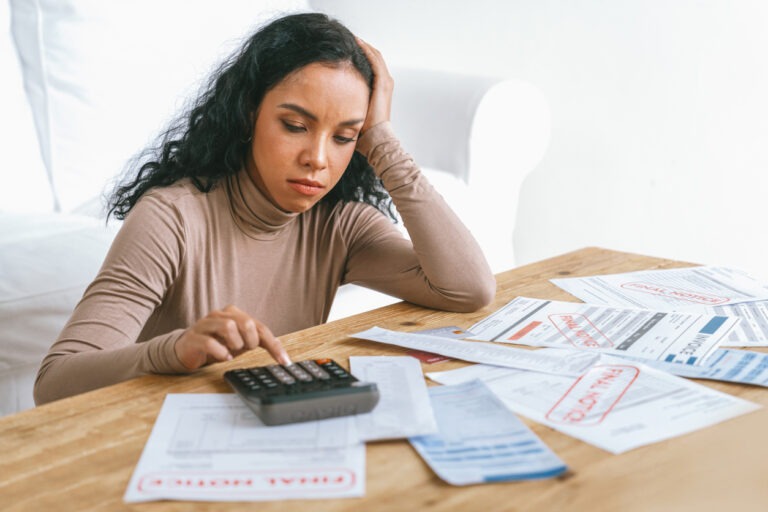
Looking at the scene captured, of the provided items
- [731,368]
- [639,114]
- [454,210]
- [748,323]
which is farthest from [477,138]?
[731,368]

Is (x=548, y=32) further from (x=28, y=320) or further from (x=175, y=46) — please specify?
(x=28, y=320)

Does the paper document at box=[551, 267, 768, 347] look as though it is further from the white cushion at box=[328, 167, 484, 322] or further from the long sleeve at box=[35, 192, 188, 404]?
the white cushion at box=[328, 167, 484, 322]

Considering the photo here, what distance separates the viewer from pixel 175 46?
2.06 m

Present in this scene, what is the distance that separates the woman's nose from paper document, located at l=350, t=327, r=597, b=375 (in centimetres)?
24

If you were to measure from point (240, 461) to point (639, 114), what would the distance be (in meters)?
1.85

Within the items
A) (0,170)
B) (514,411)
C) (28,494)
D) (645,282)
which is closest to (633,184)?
(645,282)

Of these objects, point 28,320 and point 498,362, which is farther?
point 28,320

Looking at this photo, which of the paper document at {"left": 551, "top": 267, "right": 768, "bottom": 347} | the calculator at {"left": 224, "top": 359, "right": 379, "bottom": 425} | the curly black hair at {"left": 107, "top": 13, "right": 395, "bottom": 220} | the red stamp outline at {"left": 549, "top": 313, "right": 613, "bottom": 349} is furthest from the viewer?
the curly black hair at {"left": 107, "top": 13, "right": 395, "bottom": 220}

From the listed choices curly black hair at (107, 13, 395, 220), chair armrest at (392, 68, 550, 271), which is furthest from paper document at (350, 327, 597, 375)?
chair armrest at (392, 68, 550, 271)

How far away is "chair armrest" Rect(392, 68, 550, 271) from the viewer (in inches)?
81.2

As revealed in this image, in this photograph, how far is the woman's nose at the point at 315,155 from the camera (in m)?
1.08

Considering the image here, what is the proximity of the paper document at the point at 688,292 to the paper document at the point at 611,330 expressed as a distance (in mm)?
35

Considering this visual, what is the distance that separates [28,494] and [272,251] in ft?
2.11

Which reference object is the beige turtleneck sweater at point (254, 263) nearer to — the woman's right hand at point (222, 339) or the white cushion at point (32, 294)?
the woman's right hand at point (222, 339)
